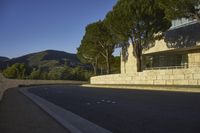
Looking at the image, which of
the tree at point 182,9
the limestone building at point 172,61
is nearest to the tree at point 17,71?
the limestone building at point 172,61

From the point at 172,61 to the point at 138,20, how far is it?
17.1 meters

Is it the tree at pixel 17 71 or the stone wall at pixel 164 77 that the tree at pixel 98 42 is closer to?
the stone wall at pixel 164 77

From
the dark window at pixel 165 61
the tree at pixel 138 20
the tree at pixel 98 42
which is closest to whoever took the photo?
the tree at pixel 138 20

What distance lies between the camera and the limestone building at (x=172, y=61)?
38094 millimetres

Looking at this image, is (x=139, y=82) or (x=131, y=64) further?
(x=131, y=64)

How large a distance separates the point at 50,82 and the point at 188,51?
41.9 meters

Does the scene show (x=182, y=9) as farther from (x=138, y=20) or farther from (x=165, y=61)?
(x=165, y=61)

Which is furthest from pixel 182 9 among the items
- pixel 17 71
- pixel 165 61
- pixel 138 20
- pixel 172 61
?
pixel 17 71

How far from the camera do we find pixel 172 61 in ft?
201

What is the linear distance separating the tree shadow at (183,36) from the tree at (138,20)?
392 centimetres

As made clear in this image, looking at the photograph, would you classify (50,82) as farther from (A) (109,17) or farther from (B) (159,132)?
(B) (159,132)

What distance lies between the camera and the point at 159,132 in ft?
30.1

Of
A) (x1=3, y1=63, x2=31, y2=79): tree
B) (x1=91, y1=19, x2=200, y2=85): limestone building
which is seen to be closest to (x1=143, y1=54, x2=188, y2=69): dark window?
(x1=91, y1=19, x2=200, y2=85): limestone building

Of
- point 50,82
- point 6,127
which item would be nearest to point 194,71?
point 6,127
